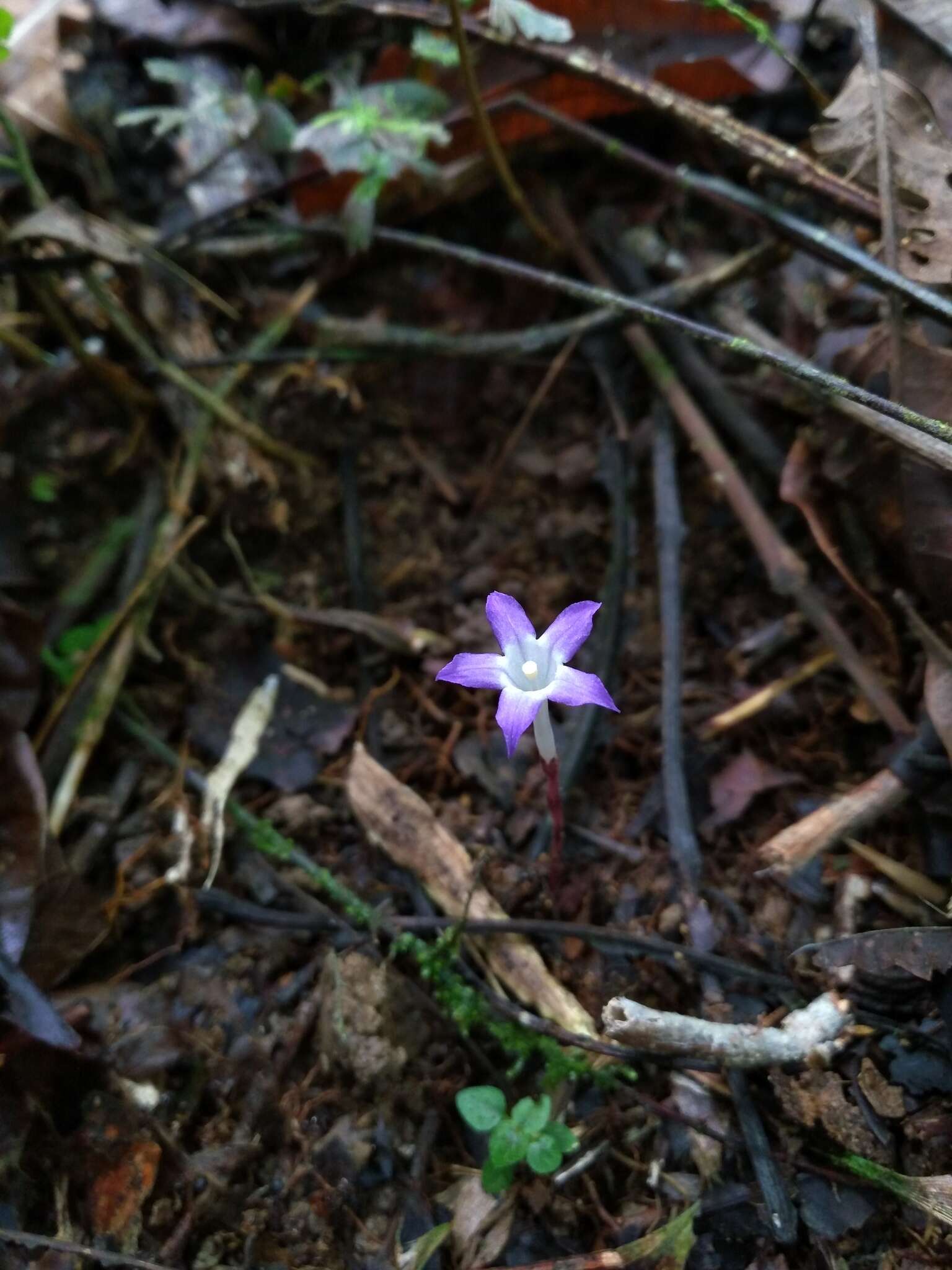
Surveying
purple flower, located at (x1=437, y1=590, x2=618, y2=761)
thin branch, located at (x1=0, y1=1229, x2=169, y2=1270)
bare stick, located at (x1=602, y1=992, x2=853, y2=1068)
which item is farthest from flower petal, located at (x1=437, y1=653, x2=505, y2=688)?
thin branch, located at (x1=0, y1=1229, x2=169, y2=1270)

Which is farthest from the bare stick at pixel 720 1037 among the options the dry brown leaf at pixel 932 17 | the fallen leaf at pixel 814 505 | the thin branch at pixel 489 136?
the dry brown leaf at pixel 932 17

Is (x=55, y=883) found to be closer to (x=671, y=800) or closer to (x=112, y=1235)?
(x=112, y=1235)

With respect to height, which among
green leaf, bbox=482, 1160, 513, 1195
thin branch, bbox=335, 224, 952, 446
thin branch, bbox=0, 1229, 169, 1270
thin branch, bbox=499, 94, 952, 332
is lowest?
thin branch, bbox=0, 1229, 169, 1270

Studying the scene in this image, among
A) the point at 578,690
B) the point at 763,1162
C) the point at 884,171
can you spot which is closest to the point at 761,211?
the point at 884,171

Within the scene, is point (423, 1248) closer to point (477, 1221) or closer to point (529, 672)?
point (477, 1221)

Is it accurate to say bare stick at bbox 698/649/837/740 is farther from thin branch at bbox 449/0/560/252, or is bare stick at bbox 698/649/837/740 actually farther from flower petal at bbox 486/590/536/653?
thin branch at bbox 449/0/560/252

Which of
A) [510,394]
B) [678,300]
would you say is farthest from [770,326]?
[510,394]
